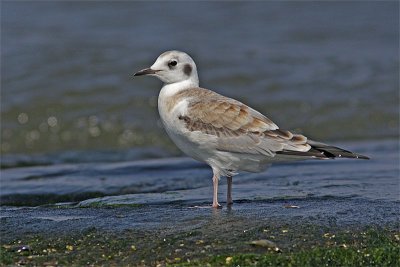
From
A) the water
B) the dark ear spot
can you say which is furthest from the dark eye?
the water

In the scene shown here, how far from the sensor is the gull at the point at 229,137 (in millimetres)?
7102

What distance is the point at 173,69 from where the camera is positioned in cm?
778

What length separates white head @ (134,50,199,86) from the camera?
7.78 metres

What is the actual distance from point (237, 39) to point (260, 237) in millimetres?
12786

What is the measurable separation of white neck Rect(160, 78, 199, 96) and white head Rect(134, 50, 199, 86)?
0.02m

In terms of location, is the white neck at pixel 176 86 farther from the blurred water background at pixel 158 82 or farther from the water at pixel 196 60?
the water at pixel 196 60

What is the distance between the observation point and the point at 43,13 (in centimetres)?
1942

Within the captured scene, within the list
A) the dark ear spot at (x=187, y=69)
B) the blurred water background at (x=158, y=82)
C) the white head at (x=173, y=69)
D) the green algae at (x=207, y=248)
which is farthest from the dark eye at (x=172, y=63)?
the blurred water background at (x=158, y=82)

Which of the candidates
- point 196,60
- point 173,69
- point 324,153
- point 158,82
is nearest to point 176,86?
point 173,69

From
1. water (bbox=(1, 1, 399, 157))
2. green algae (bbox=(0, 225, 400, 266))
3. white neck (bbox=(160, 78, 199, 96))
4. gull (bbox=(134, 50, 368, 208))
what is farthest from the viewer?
water (bbox=(1, 1, 399, 157))

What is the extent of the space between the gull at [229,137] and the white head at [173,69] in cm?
34

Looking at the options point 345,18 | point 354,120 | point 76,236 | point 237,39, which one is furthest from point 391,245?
point 345,18

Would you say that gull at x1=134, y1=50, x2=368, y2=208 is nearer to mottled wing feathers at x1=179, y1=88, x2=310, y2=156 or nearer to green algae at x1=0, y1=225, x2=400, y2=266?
mottled wing feathers at x1=179, y1=88, x2=310, y2=156

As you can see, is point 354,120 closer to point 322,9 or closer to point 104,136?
point 104,136
